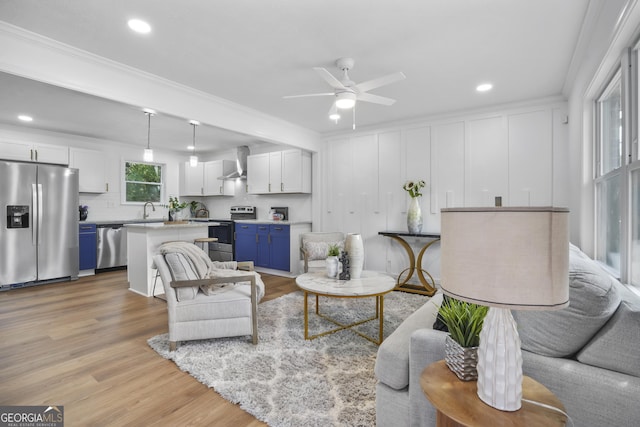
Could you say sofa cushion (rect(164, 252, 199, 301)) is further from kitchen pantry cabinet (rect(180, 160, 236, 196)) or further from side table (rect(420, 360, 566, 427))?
kitchen pantry cabinet (rect(180, 160, 236, 196))

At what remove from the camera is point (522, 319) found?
4.10ft

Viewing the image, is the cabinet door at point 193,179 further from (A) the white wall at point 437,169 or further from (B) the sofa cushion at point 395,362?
(B) the sofa cushion at point 395,362

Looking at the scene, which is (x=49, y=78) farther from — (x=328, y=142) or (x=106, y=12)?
(x=328, y=142)

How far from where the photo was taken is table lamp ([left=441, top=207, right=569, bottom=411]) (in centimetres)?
81

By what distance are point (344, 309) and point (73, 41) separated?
11.6ft

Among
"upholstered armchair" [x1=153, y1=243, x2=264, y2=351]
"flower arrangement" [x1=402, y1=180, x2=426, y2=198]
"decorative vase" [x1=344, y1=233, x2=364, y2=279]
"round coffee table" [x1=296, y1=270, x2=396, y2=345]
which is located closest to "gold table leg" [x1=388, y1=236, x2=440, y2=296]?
"flower arrangement" [x1=402, y1=180, x2=426, y2=198]

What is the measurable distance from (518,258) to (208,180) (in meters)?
6.95

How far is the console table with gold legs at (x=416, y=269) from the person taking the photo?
4.31m

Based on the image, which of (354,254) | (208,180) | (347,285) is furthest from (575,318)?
(208,180)

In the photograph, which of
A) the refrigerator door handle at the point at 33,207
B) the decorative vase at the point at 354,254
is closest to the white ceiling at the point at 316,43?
the refrigerator door handle at the point at 33,207

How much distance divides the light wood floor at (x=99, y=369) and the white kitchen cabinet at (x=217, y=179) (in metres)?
3.41

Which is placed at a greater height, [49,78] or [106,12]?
[106,12]

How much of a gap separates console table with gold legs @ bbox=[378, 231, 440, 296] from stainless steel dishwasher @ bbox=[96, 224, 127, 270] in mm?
4765

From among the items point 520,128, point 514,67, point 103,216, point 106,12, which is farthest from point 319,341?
point 103,216
